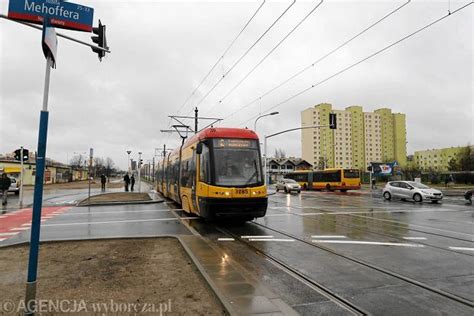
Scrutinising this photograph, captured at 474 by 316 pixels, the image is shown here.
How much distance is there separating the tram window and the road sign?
22.5 ft

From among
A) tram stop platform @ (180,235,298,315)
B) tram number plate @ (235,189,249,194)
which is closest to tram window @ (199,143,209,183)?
tram number plate @ (235,189,249,194)

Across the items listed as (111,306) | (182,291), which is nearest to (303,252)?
(182,291)

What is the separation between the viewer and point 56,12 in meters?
4.32

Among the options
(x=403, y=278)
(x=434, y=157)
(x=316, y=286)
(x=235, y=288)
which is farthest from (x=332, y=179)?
(x=434, y=157)

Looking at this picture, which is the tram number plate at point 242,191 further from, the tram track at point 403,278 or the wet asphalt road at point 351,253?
the tram track at point 403,278

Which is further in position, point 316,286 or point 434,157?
point 434,157

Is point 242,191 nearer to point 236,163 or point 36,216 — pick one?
point 236,163

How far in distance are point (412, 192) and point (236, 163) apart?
18270 millimetres

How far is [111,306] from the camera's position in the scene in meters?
4.40

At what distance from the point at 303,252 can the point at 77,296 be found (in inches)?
194

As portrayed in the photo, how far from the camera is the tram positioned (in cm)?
1084

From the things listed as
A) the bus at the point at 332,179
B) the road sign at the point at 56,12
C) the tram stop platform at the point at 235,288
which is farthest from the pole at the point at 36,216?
the bus at the point at 332,179

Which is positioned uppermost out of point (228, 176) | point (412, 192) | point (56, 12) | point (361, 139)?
point (361, 139)

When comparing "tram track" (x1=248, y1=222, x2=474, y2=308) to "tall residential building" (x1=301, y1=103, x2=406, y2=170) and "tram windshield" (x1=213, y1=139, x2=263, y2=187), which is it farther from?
"tall residential building" (x1=301, y1=103, x2=406, y2=170)
